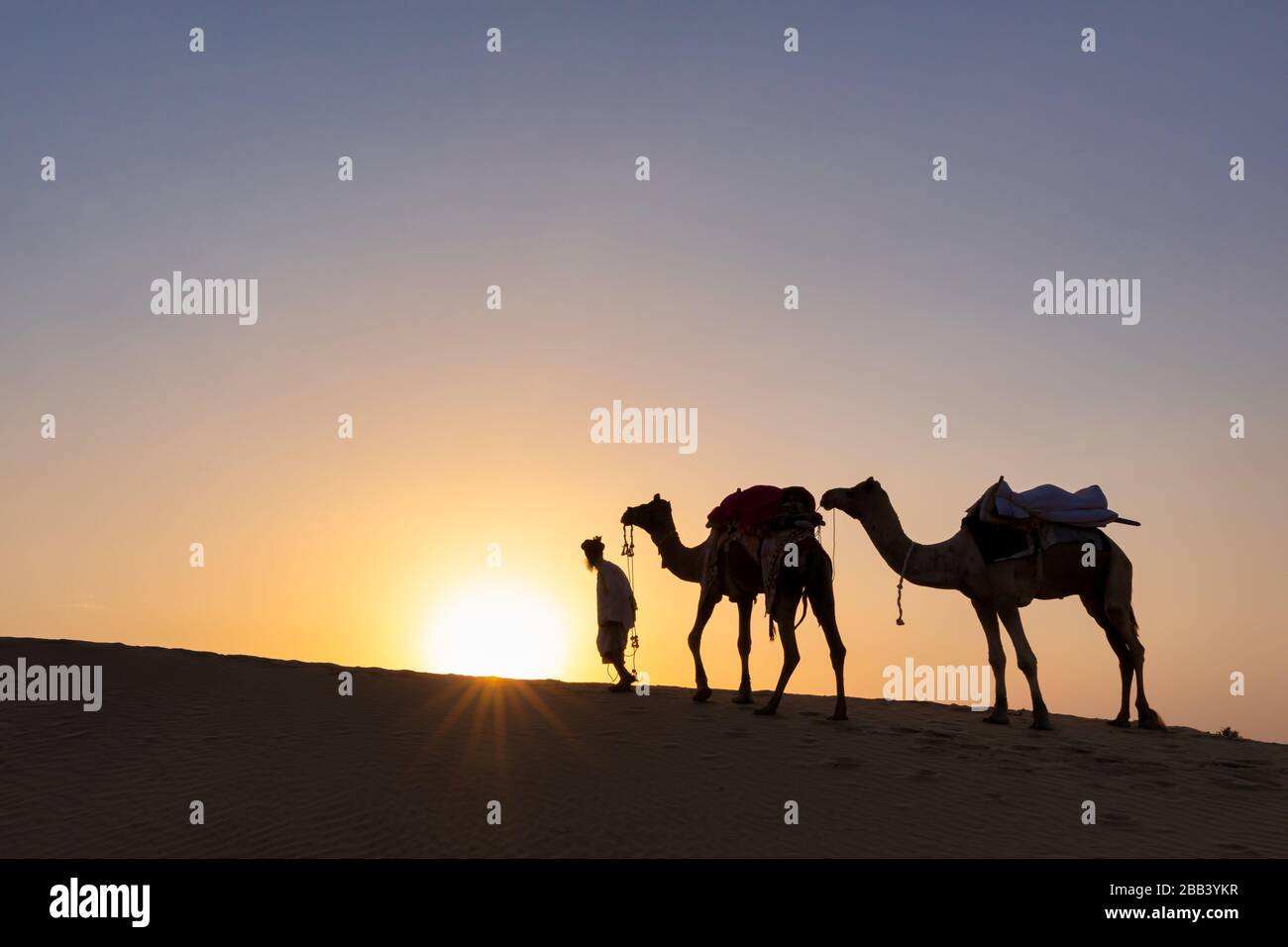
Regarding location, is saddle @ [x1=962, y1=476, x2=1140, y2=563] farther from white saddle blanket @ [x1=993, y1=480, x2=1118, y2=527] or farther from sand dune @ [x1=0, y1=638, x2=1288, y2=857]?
sand dune @ [x1=0, y1=638, x2=1288, y2=857]

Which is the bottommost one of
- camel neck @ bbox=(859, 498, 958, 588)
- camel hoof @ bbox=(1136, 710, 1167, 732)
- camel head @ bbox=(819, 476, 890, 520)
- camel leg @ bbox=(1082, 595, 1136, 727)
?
camel hoof @ bbox=(1136, 710, 1167, 732)

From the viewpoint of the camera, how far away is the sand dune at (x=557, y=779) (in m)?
9.27

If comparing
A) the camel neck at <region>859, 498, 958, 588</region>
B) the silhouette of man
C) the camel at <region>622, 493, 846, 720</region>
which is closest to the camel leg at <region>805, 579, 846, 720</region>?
the camel at <region>622, 493, 846, 720</region>

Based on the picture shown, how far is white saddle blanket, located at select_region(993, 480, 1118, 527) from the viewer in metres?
16.5

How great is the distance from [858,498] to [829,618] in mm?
3076

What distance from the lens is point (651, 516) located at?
17.5 m

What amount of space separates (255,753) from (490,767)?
2.45m

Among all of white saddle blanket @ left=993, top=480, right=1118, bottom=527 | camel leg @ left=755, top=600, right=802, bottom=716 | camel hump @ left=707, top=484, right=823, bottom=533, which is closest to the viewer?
camel leg @ left=755, top=600, right=802, bottom=716

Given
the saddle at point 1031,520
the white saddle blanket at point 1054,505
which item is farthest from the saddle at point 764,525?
the white saddle blanket at point 1054,505

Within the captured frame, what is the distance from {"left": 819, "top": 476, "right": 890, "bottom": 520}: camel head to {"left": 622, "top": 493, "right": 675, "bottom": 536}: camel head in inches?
94.6

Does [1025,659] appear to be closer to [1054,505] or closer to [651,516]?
[1054,505]

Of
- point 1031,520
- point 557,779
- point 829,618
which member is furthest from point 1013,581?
point 557,779

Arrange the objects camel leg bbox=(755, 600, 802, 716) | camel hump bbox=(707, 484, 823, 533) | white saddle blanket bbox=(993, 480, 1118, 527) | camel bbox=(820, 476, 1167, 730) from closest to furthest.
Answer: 1. camel leg bbox=(755, 600, 802, 716)
2. camel hump bbox=(707, 484, 823, 533)
3. camel bbox=(820, 476, 1167, 730)
4. white saddle blanket bbox=(993, 480, 1118, 527)
